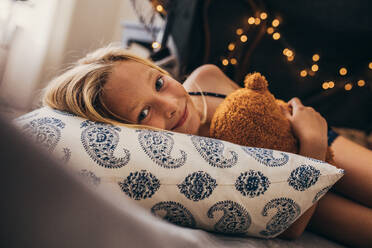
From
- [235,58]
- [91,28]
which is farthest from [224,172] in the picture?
[91,28]

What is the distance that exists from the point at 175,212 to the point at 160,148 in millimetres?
120

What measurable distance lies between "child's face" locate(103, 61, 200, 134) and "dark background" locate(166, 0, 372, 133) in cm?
73

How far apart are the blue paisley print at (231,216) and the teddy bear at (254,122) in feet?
0.63

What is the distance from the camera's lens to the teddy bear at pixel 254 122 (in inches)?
25.9

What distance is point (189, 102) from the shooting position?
0.85m

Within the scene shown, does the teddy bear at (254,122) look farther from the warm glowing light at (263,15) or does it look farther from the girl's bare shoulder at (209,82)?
the warm glowing light at (263,15)

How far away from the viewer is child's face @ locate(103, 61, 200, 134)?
0.71m

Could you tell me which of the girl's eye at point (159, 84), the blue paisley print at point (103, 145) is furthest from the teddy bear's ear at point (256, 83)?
the blue paisley print at point (103, 145)

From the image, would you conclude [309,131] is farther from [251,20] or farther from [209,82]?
[251,20]

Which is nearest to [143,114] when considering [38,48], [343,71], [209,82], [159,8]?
[209,82]

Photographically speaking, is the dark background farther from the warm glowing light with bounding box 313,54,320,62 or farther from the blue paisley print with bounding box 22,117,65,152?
the blue paisley print with bounding box 22,117,65,152

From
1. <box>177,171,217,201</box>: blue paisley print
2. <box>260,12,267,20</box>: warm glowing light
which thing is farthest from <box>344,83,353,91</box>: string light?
<box>177,171,217,201</box>: blue paisley print

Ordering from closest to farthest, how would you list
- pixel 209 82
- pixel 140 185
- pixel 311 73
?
pixel 140 185
pixel 209 82
pixel 311 73

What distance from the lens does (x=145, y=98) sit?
0.72 meters
